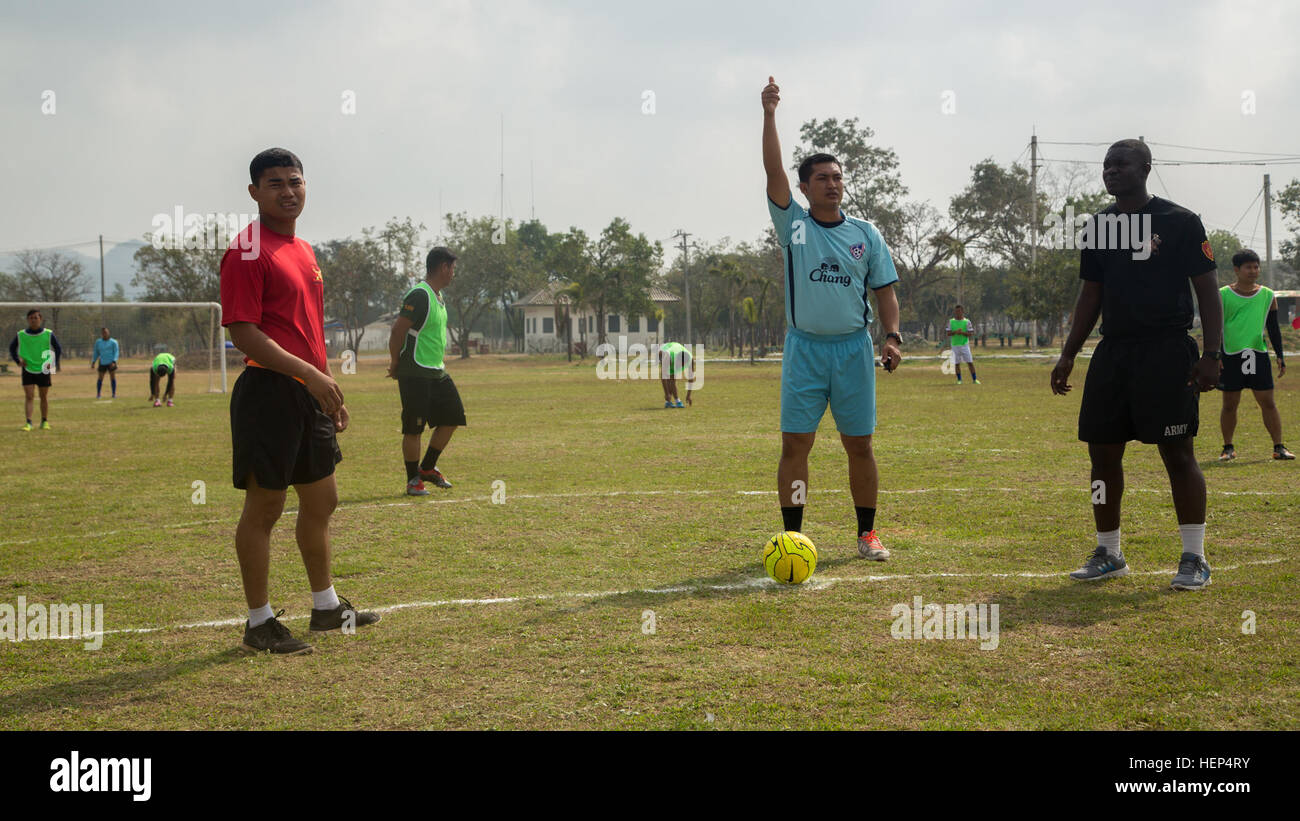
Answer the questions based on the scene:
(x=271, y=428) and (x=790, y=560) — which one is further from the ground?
(x=271, y=428)

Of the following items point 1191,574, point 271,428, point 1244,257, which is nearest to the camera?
point 271,428

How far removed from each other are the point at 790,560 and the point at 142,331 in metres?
44.6

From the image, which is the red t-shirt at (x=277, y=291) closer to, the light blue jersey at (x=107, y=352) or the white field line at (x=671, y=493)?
the white field line at (x=671, y=493)

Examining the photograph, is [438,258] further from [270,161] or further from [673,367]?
[673,367]

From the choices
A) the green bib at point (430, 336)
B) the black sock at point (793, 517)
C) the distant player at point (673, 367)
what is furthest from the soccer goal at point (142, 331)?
the black sock at point (793, 517)

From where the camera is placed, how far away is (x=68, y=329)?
38.5 m

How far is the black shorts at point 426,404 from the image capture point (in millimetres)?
9812

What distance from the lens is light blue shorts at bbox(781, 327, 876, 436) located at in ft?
20.7

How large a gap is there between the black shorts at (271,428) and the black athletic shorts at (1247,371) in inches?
386

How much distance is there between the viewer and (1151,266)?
18.2 feet

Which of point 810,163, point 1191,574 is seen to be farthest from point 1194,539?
point 810,163

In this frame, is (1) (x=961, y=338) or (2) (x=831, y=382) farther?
(1) (x=961, y=338)

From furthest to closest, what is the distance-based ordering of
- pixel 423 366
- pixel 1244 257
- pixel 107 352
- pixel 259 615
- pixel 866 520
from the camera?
1. pixel 107 352
2. pixel 1244 257
3. pixel 423 366
4. pixel 866 520
5. pixel 259 615
